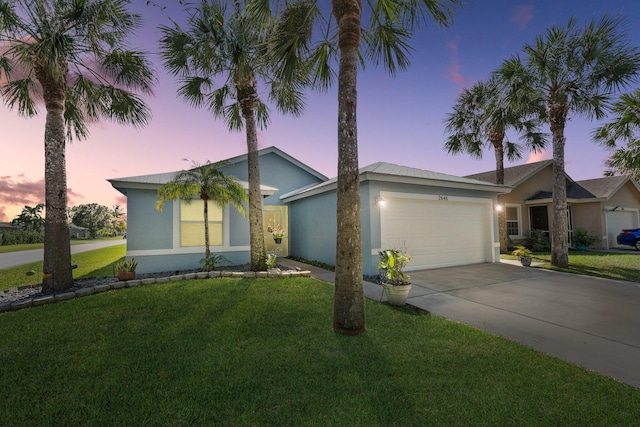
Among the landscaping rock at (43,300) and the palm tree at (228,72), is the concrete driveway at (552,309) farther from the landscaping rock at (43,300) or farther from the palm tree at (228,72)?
the landscaping rock at (43,300)

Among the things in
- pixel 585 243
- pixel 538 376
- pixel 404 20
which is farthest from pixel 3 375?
pixel 585 243

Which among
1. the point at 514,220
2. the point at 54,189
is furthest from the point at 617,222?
the point at 54,189

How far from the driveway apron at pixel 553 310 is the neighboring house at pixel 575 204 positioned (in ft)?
31.5

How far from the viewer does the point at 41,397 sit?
2.77 meters

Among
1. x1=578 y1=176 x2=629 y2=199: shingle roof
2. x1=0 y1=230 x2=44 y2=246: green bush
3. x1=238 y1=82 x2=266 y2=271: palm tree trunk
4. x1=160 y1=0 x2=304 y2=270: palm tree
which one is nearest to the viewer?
x1=160 y1=0 x2=304 y2=270: palm tree

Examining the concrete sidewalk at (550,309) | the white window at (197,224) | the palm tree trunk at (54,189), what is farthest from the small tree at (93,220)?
the concrete sidewalk at (550,309)

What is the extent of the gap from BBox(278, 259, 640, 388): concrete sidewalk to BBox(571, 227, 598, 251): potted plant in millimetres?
10104

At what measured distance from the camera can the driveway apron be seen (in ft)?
12.4

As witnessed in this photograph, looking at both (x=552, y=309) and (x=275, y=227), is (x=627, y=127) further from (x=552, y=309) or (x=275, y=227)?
(x=275, y=227)

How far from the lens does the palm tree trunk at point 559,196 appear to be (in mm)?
10539

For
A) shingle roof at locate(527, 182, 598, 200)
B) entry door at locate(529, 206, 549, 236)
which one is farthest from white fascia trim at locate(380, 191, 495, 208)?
entry door at locate(529, 206, 549, 236)

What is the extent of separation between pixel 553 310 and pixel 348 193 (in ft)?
16.4

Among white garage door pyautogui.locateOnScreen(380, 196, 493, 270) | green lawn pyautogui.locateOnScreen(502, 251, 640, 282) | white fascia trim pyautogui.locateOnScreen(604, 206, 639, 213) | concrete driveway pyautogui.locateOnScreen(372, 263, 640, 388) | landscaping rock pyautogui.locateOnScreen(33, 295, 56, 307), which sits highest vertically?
white fascia trim pyautogui.locateOnScreen(604, 206, 639, 213)

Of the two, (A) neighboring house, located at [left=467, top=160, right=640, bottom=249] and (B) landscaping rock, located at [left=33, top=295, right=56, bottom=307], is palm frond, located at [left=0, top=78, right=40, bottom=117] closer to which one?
(B) landscaping rock, located at [left=33, top=295, right=56, bottom=307]
